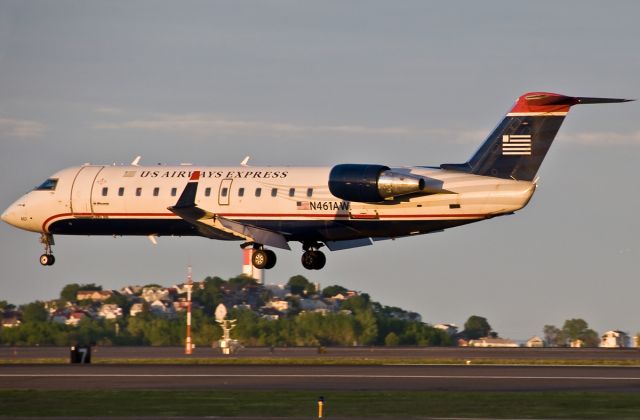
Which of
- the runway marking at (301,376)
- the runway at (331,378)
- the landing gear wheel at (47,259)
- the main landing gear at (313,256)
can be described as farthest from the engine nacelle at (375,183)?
the landing gear wheel at (47,259)

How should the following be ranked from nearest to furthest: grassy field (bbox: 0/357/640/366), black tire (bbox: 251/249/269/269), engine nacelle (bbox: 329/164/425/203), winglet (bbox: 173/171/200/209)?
grassy field (bbox: 0/357/640/366) → engine nacelle (bbox: 329/164/425/203) → winglet (bbox: 173/171/200/209) → black tire (bbox: 251/249/269/269)

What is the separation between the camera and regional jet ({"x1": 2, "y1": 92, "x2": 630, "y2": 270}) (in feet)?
163

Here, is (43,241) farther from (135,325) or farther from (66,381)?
(66,381)

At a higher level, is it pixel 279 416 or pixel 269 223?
pixel 269 223

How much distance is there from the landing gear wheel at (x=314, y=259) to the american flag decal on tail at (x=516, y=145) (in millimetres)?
9719

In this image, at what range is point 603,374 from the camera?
130 ft

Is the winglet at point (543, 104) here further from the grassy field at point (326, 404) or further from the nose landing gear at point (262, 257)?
the grassy field at point (326, 404)

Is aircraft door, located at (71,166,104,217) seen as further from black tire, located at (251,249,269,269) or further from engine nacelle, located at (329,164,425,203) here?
engine nacelle, located at (329,164,425,203)

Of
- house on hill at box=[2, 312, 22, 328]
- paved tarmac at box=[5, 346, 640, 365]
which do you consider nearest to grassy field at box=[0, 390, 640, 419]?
paved tarmac at box=[5, 346, 640, 365]

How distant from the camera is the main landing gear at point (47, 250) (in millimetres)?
59688

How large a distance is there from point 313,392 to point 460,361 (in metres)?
12.7

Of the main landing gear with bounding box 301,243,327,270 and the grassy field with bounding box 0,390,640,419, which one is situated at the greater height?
the main landing gear with bounding box 301,243,327,270

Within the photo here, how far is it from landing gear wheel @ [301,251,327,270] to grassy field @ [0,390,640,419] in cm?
2098

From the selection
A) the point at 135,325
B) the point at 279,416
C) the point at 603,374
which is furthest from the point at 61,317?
the point at 279,416
